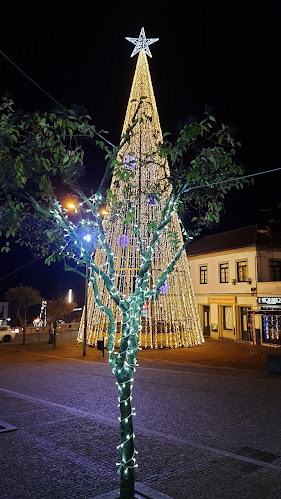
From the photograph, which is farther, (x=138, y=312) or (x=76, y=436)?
(x=76, y=436)

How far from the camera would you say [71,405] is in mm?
10492

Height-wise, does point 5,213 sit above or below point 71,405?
above

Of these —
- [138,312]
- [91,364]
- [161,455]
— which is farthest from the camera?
[91,364]

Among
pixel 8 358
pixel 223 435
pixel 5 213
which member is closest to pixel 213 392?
pixel 223 435

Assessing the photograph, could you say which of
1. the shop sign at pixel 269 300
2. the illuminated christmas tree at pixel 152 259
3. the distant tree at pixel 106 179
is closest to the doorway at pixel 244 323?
the shop sign at pixel 269 300

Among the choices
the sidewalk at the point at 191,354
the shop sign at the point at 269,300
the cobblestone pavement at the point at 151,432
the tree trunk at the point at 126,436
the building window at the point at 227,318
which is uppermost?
the shop sign at the point at 269,300

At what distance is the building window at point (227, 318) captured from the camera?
2950cm

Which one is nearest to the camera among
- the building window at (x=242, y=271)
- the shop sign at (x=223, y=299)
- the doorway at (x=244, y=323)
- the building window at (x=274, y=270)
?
the building window at (x=274, y=270)

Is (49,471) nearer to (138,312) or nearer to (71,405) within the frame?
(138,312)

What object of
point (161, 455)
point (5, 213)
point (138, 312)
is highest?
point (5, 213)

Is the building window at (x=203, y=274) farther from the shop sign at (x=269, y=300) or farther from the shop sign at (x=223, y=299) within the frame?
the shop sign at (x=269, y=300)

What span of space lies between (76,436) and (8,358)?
46.6 feet

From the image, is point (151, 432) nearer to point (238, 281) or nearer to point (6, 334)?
point (238, 281)

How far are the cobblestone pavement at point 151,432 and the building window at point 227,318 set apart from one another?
12942 millimetres
